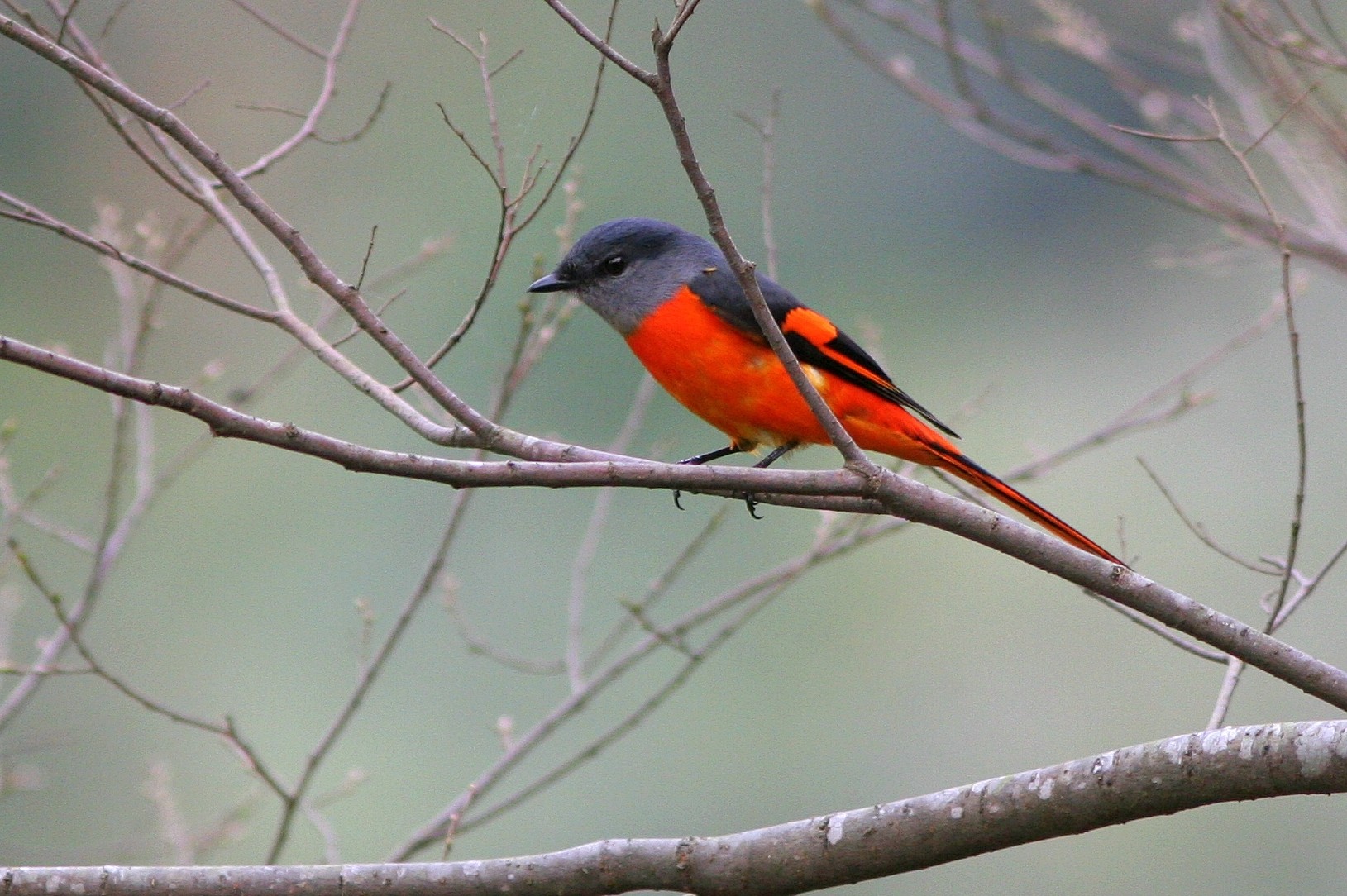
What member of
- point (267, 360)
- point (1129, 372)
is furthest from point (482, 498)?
point (1129, 372)

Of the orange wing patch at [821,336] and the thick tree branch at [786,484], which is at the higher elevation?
the orange wing patch at [821,336]

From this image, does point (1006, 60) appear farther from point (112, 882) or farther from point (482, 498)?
point (482, 498)

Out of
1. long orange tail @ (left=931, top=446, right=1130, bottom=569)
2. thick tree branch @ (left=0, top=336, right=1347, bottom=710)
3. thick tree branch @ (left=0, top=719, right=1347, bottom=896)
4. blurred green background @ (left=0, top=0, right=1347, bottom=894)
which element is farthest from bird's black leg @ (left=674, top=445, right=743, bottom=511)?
blurred green background @ (left=0, top=0, right=1347, bottom=894)

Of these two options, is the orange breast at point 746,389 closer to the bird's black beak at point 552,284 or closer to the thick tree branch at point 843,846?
the bird's black beak at point 552,284

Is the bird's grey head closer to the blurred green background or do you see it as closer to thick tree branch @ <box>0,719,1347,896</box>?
thick tree branch @ <box>0,719,1347,896</box>

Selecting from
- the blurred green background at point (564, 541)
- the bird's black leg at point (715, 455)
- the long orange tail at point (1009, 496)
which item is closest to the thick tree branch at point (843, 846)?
the long orange tail at point (1009, 496)

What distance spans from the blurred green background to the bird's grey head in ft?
11.1

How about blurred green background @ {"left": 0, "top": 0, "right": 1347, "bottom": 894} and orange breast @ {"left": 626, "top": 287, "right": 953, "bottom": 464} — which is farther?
blurred green background @ {"left": 0, "top": 0, "right": 1347, "bottom": 894}

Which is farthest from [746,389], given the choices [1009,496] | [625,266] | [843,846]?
[843,846]

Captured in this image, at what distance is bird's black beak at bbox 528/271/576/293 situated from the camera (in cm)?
370

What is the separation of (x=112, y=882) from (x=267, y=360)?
9.65 meters

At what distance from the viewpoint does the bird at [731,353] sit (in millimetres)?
3477

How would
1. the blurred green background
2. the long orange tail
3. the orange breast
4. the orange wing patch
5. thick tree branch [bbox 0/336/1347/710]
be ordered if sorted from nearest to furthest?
1. thick tree branch [bbox 0/336/1347/710]
2. the long orange tail
3. the orange breast
4. the orange wing patch
5. the blurred green background

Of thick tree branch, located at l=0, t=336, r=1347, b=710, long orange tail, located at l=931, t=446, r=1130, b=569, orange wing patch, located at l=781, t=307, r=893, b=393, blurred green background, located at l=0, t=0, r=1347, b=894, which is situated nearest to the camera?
thick tree branch, located at l=0, t=336, r=1347, b=710
